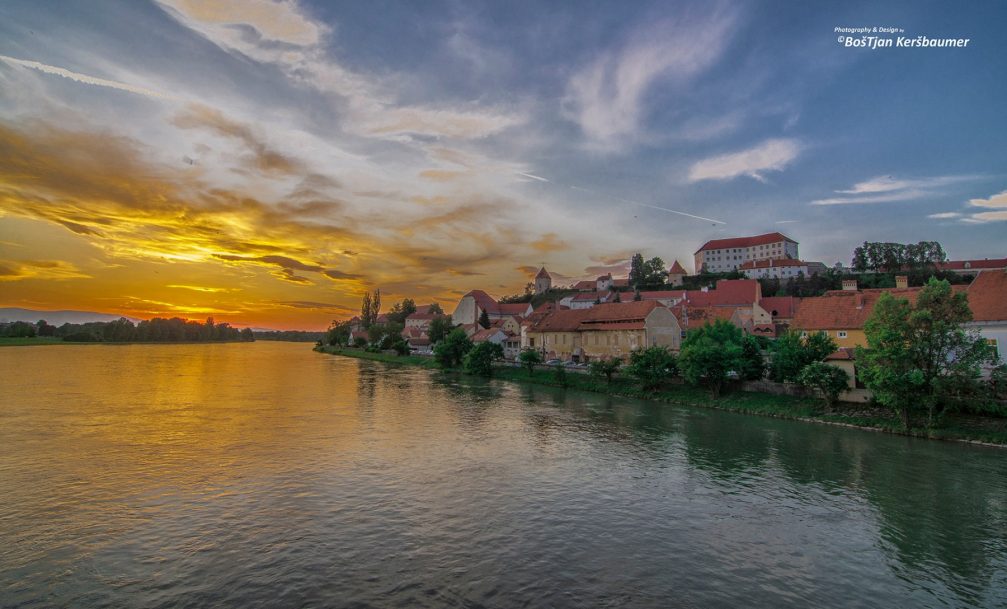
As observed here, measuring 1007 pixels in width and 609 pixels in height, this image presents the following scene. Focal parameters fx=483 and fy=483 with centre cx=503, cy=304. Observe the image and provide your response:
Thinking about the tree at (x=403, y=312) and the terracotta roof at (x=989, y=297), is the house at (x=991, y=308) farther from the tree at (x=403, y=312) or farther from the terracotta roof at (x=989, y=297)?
the tree at (x=403, y=312)

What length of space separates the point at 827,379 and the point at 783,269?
264 ft

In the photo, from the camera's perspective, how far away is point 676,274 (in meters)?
111

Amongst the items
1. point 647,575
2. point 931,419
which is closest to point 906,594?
point 647,575

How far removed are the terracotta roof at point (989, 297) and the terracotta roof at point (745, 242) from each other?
8660cm

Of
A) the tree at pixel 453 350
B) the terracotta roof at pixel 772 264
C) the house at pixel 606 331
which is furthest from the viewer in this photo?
the terracotta roof at pixel 772 264

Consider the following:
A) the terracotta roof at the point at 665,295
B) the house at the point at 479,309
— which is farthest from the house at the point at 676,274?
the house at the point at 479,309

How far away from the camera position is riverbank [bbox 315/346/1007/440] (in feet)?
81.3

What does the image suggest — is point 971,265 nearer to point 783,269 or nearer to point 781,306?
point 783,269

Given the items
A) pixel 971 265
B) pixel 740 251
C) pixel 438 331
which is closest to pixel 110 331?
pixel 438 331

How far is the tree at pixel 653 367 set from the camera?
40375mm

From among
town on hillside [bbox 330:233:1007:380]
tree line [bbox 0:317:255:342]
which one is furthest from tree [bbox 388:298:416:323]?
tree line [bbox 0:317:255:342]

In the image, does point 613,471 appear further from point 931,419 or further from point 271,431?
point 931,419

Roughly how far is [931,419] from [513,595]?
2764cm

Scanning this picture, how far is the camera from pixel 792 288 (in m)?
88.6
